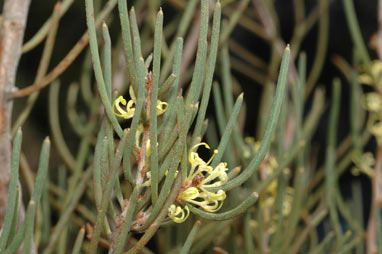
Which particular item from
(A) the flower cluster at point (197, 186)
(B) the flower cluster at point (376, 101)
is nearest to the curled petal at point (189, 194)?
(A) the flower cluster at point (197, 186)

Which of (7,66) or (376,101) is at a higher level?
(376,101)

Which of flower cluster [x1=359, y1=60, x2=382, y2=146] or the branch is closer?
the branch

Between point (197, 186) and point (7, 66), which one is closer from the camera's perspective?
point (197, 186)

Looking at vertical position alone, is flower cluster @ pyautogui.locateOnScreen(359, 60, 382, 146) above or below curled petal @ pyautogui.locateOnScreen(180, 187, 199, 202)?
above

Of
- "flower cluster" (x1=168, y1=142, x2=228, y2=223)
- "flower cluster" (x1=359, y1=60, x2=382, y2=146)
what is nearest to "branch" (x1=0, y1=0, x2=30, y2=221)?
"flower cluster" (x1=168, y1=142, x2=228, y2=223)

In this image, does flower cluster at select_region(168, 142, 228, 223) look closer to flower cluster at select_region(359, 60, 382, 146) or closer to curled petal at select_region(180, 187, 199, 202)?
curled petal at select_region(180, 187, 199, 202)

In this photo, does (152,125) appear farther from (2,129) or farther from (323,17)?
(323,17)

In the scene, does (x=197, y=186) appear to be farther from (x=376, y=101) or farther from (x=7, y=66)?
(x=376, y=101)

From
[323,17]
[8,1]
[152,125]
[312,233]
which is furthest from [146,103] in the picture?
[323,17]

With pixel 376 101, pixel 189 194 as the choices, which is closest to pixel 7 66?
pixel 189 194

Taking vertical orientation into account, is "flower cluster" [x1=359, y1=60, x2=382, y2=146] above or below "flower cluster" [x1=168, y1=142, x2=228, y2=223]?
above

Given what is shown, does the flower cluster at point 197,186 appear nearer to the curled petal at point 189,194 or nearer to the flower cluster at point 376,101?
the curled petal at point 189,194
